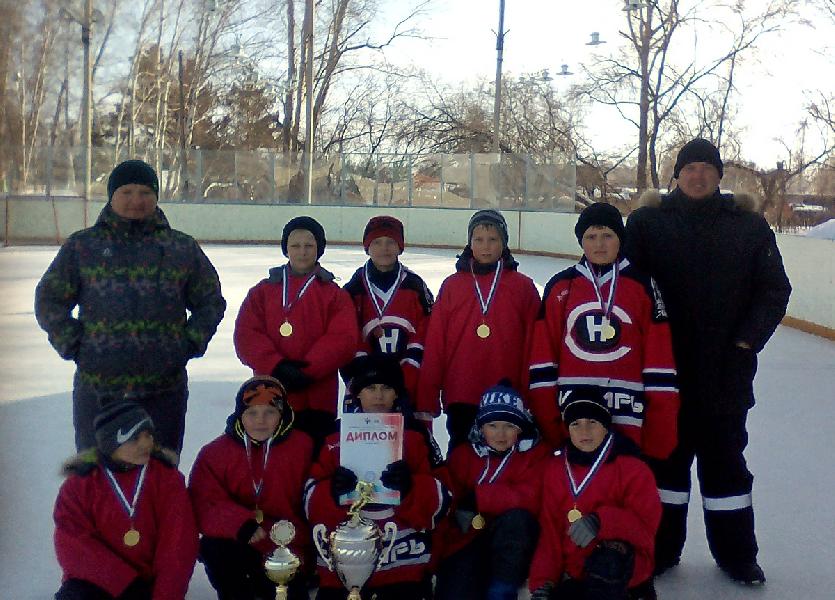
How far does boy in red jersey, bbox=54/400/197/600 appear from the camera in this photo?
2.32 m

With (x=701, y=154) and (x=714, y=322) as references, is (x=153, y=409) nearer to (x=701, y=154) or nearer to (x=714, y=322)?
(x=714, y=322)

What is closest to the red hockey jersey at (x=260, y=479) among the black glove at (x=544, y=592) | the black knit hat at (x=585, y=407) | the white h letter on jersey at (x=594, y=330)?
the black glove at (x=544, y=592)

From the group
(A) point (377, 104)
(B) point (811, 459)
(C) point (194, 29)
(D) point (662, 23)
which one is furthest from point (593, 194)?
(B) point (811, 459)

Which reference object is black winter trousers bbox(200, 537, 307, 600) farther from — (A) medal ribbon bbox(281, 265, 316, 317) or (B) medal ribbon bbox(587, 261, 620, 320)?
(B) medal ribbon bbox(587, 261, 620, 320)

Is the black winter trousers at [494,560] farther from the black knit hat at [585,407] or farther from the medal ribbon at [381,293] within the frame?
the medal ribbon at [381,293]

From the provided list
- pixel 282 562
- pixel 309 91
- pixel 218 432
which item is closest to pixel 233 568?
pixel 282 562

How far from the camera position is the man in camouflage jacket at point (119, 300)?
2668 millimetres

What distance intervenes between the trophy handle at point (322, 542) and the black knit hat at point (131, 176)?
1.11m

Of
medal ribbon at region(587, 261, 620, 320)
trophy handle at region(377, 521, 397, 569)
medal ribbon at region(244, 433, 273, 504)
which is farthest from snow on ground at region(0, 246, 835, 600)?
medal ribbon at region(587, 261, 620, 320)

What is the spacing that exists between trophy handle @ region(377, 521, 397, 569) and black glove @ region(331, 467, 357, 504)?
0.15 meters

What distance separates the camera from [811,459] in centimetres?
443

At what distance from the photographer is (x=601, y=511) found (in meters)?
2.49

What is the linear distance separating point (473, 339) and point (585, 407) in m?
0.55

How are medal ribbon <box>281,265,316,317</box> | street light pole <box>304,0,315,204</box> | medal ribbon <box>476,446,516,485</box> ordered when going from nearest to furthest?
1. medal ribbon <box>476,446,516,485</box>
2. medal ribbon <box>281,265,316,317</box>
3. street light pole <box>304,0,315,204</box>
